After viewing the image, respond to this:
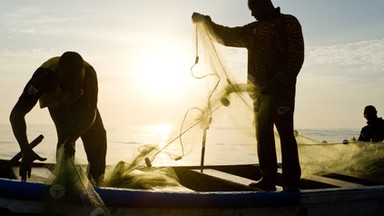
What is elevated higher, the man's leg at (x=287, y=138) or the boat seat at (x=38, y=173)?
the man's leg at (x=287, y=138)

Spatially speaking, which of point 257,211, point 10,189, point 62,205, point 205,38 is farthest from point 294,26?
point 10,189

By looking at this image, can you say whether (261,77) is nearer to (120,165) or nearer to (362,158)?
(120,165)

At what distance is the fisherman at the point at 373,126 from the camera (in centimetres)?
1080

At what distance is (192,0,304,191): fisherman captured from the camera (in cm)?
486

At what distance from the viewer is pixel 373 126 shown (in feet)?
35.9

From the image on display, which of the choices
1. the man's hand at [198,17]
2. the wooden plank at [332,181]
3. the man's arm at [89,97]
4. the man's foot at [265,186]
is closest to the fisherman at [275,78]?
the man's foot at [265,186]

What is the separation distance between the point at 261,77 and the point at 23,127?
273 centimetres

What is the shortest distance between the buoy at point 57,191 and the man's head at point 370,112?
29.2 feet

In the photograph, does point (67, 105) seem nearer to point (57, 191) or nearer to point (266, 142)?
point (57, 191)

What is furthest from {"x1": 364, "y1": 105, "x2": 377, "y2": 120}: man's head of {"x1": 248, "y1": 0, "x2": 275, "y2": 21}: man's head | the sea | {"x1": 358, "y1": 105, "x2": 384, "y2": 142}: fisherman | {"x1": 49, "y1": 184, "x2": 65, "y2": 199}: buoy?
{"x1": 49, "y1": 184, "x2": 65, "y2": 199}: buoy

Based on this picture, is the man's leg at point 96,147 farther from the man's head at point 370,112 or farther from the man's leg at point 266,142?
the man's head at point 370,112

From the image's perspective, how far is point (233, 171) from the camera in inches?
334

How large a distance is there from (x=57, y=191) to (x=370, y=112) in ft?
29.5

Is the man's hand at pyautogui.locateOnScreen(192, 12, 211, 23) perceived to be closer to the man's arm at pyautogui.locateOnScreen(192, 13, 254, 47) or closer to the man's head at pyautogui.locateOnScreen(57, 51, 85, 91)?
the man's arm at pyautogui.locateOnScreen(192, 13, 254, 47)
